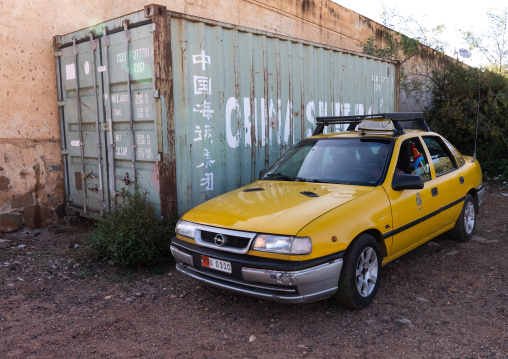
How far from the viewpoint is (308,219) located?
10.6ft

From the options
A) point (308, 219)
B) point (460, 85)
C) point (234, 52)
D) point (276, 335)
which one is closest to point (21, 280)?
point (276, 335)

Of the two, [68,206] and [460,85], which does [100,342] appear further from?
[460,85]

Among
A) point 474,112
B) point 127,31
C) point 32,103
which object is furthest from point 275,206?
point 474,112

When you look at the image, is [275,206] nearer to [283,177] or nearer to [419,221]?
[283,177]

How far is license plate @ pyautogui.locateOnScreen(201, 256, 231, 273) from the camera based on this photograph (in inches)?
131

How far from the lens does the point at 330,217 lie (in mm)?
3303

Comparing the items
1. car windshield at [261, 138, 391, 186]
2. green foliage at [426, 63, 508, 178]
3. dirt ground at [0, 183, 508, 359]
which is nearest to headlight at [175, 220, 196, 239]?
dirt ground at [0, 183, 508, 359]

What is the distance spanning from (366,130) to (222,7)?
5.51 metres

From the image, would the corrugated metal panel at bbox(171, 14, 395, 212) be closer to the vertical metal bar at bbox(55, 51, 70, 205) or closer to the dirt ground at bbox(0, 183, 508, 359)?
the dirt ground at bbox(0, 183, 508, 359)

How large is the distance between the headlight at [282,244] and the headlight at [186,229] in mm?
698

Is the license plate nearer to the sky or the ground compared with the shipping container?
nearer to the ground

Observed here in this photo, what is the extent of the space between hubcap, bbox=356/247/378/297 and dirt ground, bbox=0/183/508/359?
0.61 feet

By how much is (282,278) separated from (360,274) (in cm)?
83

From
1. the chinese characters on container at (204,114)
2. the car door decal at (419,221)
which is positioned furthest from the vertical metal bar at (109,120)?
the car door decal at (419,221)
